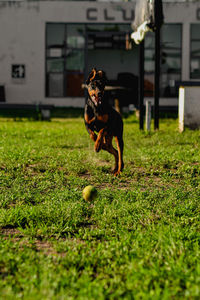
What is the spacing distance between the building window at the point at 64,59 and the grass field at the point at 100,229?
677 inches

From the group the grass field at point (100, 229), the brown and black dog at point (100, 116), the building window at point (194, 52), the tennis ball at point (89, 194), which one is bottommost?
the grass field at point (100, 229)

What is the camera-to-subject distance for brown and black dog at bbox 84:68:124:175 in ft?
16.2

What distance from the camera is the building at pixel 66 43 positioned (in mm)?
22656

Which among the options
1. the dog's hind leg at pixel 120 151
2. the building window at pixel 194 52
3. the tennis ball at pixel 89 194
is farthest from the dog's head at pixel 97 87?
the building window at pixel 194 52

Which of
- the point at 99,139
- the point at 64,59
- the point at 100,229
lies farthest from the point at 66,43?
the point at 100,229

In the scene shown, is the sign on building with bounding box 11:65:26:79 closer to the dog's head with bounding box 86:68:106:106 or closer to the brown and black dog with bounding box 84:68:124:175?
the brown and black dog with bounding box 84:68:124:175

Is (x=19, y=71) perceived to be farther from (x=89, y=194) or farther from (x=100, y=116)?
(x=89, y=194)

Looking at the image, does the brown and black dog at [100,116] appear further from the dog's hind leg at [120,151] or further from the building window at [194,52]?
the building window at [194,52]

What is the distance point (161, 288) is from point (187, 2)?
22.2 metres

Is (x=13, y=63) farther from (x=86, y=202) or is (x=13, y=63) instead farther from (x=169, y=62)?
(x=86, y=202)

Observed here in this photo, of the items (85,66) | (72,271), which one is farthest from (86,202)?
(85,66)

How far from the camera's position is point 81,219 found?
3.86m

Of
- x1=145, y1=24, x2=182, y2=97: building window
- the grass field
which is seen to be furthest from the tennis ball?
x1=145, y1=24, x2=182, y2=97: building window

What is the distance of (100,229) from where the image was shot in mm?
3615
